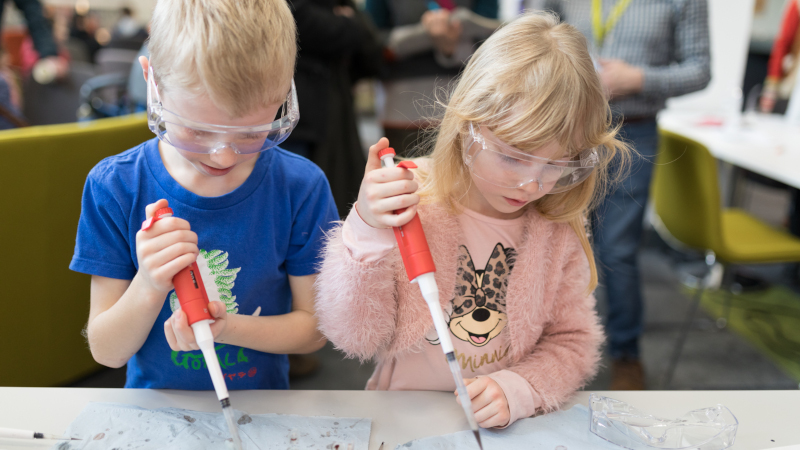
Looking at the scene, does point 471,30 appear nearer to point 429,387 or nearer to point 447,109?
point 447,109

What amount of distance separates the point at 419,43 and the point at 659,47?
0.85 meters

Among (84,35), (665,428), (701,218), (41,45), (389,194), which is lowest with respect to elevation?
(701,218)

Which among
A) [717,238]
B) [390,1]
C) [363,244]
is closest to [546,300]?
[363,244]

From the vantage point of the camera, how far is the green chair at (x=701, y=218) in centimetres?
187

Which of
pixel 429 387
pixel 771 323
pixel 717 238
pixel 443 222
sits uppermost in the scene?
pixel 443 222

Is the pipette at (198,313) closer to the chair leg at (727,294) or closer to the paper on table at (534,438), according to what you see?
the paper on table at (534,438)

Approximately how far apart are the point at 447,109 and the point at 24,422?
2.29 ft

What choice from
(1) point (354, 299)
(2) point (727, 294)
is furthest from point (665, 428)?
(2) point (727, 294)

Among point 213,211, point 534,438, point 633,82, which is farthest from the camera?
point 633,82

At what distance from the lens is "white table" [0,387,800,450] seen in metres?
0.69

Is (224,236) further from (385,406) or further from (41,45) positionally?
(41,45)

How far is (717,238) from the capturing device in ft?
6.37

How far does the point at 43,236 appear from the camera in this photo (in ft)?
3.90

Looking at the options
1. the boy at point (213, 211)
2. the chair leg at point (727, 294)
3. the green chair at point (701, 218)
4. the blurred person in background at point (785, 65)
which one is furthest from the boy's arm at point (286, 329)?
the blurred person in background at point (785, 65)
